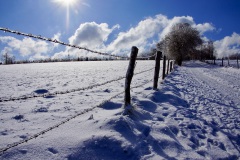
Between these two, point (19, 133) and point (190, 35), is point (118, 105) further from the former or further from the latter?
point (190, 35)

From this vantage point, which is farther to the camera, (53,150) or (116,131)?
(116,131)

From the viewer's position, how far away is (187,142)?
12.9ft

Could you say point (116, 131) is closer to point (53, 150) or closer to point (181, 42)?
point (53, 150)

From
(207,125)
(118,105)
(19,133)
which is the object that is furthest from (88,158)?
(207,125)

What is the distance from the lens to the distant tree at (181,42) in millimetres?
51812

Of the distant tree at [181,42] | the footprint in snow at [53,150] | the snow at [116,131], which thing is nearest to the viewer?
the footprint in snow at [53,150]

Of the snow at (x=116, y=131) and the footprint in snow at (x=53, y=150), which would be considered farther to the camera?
the snow at (x=116, y=131)

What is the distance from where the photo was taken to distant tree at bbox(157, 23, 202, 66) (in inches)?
2040

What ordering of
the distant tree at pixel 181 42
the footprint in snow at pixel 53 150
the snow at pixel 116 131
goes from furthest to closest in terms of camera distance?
the distant tree at pixel 181 42, the snow at pixel 116 131, the footprint in snow at pixel 53 150

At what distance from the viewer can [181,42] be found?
171 ft

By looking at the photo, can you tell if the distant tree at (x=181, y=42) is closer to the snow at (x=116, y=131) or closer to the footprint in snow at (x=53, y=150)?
the snow at (x=116, y=131)

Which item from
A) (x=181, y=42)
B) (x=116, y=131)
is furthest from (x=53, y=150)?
(x=181, y=42)

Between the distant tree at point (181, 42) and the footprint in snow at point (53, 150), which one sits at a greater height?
the distant tree at point (181, 42)

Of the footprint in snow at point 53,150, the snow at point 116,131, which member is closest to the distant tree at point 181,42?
the snow at point 116,131
